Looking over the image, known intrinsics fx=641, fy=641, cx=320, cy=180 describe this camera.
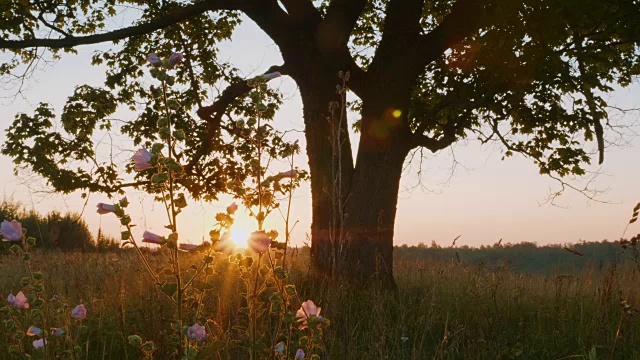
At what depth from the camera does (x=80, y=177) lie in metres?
10.0

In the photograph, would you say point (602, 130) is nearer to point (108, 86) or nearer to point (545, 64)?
point (545, 64)

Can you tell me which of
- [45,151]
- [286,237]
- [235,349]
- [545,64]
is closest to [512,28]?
[545,64]

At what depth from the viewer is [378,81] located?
8594mm

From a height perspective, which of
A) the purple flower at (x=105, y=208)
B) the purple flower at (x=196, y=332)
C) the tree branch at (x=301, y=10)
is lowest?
the purple flower at (x=196, y=332)

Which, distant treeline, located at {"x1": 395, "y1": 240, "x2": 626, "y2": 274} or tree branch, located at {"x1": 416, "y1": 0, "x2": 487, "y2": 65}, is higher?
tree branch, located at {"x1": 416, "y1": 0, "x2": 487, "y2": 65}

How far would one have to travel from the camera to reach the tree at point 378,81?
7527 mm

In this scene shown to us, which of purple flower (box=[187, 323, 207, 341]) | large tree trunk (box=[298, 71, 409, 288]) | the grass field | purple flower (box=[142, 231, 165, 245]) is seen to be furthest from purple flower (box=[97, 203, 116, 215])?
large tree trunk (box=[298, 71, 409, 288])

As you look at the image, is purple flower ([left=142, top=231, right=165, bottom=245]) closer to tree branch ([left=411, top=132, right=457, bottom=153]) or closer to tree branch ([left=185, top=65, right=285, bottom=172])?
tree branch ([left=411, top=132, right=457, bottom=153])

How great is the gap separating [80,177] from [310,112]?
4.01m

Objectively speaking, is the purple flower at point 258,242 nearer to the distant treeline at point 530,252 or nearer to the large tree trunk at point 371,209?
the large tree trunk at point 371,209

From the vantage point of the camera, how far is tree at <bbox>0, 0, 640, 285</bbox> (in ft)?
24.7

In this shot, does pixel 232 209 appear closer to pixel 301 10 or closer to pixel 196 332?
pixel 196 332

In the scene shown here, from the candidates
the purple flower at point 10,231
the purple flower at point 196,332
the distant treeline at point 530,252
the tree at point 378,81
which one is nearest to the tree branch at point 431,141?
the tree at point 378,81

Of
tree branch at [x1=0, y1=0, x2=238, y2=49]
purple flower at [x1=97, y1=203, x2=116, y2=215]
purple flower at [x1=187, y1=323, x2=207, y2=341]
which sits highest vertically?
tree branch at [x1=0, y1=0, x2=238, y2=49]
